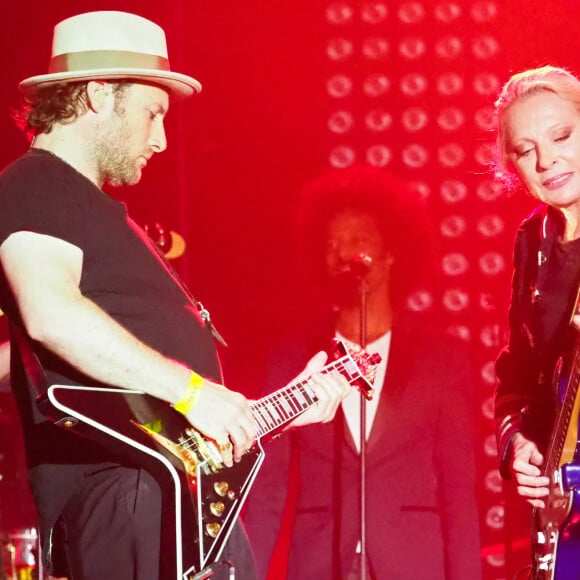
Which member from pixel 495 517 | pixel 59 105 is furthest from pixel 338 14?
pixel 495 517

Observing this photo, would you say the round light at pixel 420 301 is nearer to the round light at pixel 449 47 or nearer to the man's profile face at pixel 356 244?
the man's profile face at pixel 356 244

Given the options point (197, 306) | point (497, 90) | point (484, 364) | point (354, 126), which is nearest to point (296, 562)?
point (197, 306)

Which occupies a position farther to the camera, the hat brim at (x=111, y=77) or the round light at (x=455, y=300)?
the round light at (x=455, y=300)

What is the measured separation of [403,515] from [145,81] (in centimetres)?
206

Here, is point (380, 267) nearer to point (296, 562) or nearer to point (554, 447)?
point (296, 562)

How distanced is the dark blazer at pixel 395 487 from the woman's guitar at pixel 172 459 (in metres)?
1.28

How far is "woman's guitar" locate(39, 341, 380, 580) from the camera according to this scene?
2.64 meters

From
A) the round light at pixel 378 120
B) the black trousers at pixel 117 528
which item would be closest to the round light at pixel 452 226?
the round light at pixel 378 120

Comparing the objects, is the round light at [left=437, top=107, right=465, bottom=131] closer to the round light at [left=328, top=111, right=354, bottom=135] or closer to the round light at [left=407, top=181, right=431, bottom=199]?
the round light at [left=407, top=181, right=431, bottom=199]

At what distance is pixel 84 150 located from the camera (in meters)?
3.04

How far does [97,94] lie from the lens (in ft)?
10.1

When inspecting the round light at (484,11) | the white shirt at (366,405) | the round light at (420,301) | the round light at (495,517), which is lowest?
the round light at (495,517)

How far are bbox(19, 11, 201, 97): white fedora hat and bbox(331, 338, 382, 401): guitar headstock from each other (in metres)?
1.10

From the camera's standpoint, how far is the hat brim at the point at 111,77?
3035 mm
